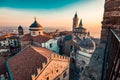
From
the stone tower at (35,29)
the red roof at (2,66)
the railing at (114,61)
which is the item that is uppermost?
the stone tower at (35,29)

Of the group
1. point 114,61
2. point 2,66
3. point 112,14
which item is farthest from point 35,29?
point 114,61

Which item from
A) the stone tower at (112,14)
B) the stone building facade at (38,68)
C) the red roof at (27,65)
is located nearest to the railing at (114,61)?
the stone tower at (112,14)

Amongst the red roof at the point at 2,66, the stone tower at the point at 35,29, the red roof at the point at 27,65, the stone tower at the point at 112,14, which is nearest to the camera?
the stone tower at the point at 112,14

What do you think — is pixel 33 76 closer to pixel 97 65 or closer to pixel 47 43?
pixel 97 65

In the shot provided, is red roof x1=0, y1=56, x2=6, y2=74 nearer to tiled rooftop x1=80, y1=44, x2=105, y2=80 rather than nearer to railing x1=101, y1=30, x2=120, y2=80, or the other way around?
tiled rooftop x1=80, y1=44, x2=105, y2=80

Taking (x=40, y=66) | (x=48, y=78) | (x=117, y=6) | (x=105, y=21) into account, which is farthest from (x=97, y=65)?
(x=48, y=78)

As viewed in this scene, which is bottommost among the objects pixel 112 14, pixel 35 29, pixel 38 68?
pixel 38 68

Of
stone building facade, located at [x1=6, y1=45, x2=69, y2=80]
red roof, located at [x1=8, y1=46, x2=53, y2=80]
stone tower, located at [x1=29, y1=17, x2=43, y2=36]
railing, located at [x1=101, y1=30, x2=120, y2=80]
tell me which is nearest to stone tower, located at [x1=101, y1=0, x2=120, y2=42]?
railing, located at [x1=101, y1=30, x2=120, y2=80]

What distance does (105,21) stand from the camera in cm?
454

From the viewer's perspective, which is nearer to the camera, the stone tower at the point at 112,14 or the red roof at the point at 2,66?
the stone tower at the point at 112,14

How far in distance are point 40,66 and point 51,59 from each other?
1.71 meters

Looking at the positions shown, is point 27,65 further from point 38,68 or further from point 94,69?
point 94,69

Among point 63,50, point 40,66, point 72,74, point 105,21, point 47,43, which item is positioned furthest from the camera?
point 63,50

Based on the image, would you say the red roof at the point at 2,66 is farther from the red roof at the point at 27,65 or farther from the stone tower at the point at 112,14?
the stone tower at the point at 112,14
